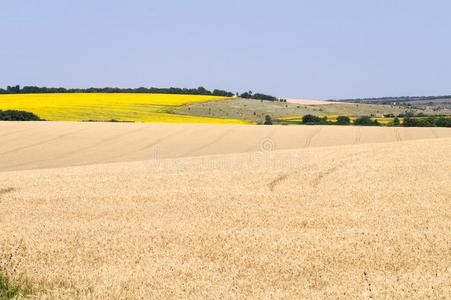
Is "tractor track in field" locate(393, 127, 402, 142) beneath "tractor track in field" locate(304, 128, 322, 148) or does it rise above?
above

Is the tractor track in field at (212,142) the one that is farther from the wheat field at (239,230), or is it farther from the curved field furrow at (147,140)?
the wheat field at (239,230)

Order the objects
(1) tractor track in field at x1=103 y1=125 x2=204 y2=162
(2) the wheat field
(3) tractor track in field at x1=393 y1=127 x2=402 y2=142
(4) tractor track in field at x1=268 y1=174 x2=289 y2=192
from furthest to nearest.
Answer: (3) tractor track in field at x1=393 y1=127 x2=402 y2=142 → (1) tractor track in field at x1=103 y1=125 x2=204 y2=162 → (4) tractor track in field at x1=268 y1=174 x2=289 y2=192 → (2) the wheat field

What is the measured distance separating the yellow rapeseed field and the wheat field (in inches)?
1413

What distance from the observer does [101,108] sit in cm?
5772

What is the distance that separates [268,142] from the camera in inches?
1334

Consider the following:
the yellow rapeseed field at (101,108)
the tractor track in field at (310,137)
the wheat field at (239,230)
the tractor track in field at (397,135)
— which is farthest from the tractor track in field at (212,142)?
the yellow rapeseed field at (101,108)

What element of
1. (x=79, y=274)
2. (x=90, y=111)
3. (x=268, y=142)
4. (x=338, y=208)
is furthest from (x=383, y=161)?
(x=90, y=111)

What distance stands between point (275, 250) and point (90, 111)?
49284 mm

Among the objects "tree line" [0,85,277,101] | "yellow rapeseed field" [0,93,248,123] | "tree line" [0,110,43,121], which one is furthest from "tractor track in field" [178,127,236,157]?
"tree line" [0,85,277,101]

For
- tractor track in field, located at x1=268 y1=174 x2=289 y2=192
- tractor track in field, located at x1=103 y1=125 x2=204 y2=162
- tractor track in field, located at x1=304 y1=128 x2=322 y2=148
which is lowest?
tractor track in field, located at x1=103 y1=125 x2=204 y2=162

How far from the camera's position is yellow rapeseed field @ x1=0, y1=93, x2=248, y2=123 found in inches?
2096

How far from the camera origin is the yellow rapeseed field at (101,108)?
53.2 metres

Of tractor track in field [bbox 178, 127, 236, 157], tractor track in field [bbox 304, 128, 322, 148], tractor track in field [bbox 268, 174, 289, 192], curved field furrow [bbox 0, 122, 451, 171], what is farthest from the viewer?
tractor track in field [bbox 304, 128, 322, 148]

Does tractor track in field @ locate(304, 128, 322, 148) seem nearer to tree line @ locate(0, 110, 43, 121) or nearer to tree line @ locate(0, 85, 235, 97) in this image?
tree line @ locate(0, 110, 43, 121)
